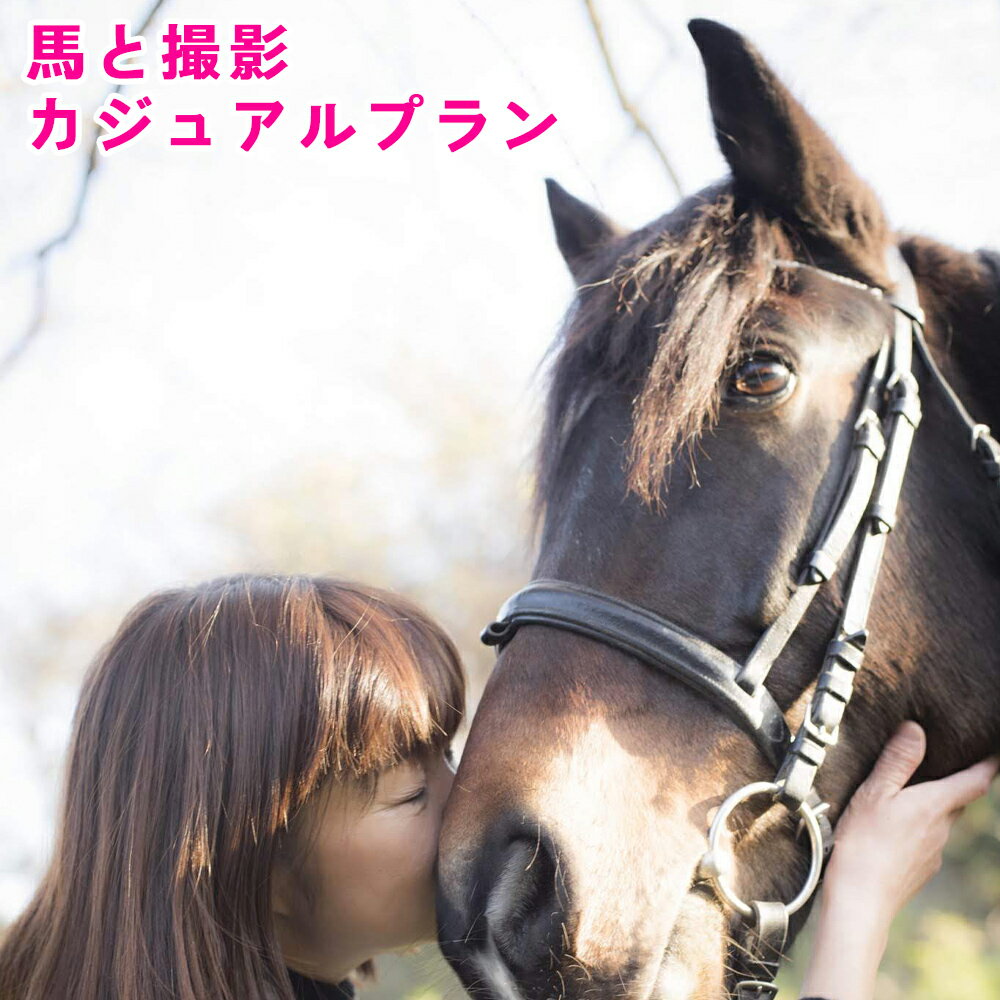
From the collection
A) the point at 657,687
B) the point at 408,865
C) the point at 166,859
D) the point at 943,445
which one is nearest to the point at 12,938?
the point at 166,859

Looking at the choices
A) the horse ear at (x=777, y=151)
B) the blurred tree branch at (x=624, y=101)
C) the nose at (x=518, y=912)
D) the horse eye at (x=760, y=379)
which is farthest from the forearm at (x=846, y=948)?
the blurred tree branch at (x=624, y=101)

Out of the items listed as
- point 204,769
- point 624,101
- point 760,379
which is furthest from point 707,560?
point 624,101

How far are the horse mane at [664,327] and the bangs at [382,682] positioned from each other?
38 centimetres

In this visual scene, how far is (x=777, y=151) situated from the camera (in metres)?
1.81

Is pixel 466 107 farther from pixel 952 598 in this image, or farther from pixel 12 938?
pixel 12 938

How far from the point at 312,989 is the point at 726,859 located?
2.72 ft

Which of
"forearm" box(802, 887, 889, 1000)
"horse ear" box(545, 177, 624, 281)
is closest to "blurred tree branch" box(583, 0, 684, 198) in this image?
"horse ear" box(545, 177, 624, 281)

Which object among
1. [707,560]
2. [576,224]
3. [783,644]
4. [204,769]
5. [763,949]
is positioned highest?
[576,224]

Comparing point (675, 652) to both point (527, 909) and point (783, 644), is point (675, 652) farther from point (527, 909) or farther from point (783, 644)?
point (527, 909)

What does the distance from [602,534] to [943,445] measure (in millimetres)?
708

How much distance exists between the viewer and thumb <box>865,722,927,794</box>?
167 cm

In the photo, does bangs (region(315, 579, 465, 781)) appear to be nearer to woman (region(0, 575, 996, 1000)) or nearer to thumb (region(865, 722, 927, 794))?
woman (region(0, 575, 996, 1000))

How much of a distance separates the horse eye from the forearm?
2.71 ft

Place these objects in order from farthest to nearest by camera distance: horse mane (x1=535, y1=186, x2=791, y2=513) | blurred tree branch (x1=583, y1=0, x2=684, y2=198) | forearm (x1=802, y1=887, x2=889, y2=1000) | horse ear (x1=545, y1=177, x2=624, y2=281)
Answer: blurred tree branch (x1=583, y1=0, x2=684, y2=198) < horse ear (x1=545, y1=177, x2=624, y2=281) < horse mane (x1=535, y1=186, x2=791, y2=513) < forearm (x1=802, y1=887, x2=889, y2=1000)
